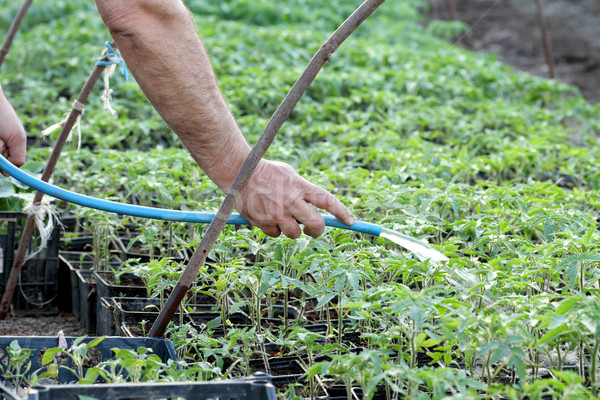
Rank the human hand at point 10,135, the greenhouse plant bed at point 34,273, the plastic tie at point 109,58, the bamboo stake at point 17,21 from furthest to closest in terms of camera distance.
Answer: the bamboo stake at point 17,21
the greenhouse plant bed at point 34,273
the plastic tie at point 109,58
the human hand at point 10,135

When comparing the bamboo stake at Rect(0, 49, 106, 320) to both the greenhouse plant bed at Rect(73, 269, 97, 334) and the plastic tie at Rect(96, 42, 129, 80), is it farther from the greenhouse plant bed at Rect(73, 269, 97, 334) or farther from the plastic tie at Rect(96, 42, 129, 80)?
the greenhouse plant bed at Rect(73, 269, 97, 334)

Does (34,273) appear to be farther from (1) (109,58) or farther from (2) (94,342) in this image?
Answer: (2) (94,342)

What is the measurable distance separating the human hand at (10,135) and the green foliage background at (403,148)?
0.65 m

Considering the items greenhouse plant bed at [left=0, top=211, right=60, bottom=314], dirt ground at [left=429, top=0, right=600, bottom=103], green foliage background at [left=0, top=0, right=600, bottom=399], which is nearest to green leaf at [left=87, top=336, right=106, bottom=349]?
green foliage background at [left=0, top=0, right=600, bottom=399]

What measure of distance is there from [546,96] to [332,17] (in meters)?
3.38

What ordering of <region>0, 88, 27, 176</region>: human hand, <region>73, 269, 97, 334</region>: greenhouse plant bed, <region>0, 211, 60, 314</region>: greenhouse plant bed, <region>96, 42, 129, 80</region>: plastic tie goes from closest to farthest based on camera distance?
<region>0, 88, 27, 176</region>: human hand → <region>96, 42, 129, 80</region>: plastic tie → <region>73, 269, 97, 334</region>: greenhouse plant bed → <region>0, 211, 60, 314</region>: greenhouse plant bed

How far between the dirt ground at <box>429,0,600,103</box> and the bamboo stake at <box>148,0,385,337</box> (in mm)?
7319

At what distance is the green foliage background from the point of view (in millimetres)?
2057

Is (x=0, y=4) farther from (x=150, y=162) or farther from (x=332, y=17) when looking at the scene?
(x=150, y=162)

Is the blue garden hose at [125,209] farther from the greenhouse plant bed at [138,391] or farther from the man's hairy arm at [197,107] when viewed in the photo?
the greenhouse plant bed at [138,391]

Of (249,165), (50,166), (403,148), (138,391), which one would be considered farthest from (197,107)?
(403,148)

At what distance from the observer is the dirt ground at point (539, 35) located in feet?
32.7

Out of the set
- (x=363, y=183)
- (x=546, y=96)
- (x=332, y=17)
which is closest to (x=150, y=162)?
(x=363, y=183)

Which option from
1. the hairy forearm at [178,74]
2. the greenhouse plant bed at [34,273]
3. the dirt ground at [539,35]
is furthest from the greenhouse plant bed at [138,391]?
the dirt ground at [539,35]
